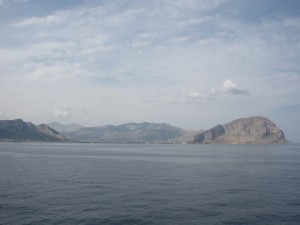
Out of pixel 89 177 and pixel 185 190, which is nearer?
pixel 185 190

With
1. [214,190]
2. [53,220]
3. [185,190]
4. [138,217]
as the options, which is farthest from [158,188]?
[53,220]

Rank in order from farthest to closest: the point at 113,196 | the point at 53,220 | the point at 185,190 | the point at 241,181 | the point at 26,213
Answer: the point at 241,181
the point at 185,190
the point at 113,196
the point at 26,213
the point at 53,220

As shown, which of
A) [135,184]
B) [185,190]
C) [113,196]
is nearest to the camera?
[113,196]

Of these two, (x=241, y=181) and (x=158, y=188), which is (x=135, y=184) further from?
(x=241, y=181)

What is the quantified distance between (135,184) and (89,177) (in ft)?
66.0

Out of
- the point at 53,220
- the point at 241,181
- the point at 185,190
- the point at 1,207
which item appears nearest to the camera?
the point at 53,220

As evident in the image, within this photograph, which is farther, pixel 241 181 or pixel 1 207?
pixel 241 181

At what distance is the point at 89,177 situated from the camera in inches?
3868

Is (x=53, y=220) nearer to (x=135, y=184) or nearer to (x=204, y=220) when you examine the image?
(x=204, y=220)

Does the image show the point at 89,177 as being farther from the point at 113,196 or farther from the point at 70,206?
the point at 70,206

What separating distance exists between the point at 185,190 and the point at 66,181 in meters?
35.2

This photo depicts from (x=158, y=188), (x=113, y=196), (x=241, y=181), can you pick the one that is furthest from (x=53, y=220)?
(x=241, y=181)

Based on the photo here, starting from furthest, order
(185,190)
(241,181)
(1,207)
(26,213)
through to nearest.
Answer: (241,181) → (185,190) → (1,207) → (26,213)

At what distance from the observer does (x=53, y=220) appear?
166 ft
